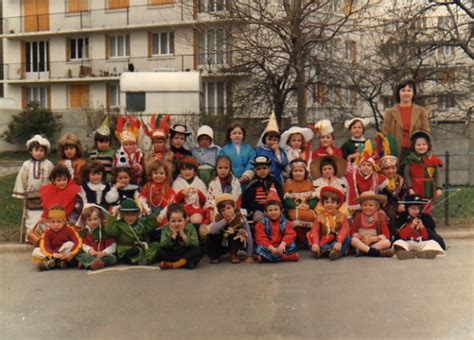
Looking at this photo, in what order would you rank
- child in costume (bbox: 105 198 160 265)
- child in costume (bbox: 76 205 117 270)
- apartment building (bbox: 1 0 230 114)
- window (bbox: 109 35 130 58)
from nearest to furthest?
child in costume (bbox: 76 205 117 270)
child in costume (bbox: 105 198 160 265)
apartment building (bbox: 1 0 230 114)
window (bbox: 109 35 130 58)

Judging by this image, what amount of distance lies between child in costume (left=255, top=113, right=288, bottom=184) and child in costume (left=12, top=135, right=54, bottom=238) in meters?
3.00

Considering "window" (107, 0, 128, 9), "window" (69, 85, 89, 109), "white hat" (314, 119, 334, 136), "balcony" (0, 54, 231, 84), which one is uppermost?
"window" (107, 0, 128, 9)

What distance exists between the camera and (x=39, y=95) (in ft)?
119

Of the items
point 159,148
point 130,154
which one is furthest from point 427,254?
point 130,154

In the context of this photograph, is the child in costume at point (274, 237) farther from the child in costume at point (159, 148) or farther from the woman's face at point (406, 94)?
the woman's face at point (406, 94)

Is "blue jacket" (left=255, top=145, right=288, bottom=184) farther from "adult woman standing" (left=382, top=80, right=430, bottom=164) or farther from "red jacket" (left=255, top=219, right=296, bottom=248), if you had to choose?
"adult woman standing" (left=382, top=80, right=430, bottom=164)

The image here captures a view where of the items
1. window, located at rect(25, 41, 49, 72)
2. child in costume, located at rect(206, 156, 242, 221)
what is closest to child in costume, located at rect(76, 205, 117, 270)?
child in costume, located at rect(206, 156, 242, 221)

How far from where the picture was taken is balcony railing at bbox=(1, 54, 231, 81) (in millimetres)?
31794

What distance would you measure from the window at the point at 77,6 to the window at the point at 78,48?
170 cm

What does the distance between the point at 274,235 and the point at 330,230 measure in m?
0.71

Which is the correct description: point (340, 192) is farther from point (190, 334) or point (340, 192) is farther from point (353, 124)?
point (190, 334)

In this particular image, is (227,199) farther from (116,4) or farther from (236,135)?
(116,4)

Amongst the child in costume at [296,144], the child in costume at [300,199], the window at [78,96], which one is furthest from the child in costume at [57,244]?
the window at [78,96]

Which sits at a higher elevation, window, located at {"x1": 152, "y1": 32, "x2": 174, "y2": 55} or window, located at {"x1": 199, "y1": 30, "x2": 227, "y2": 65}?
window, located at {"x1": 152, "y1": 32, "x2": 174, "y2": 55}
